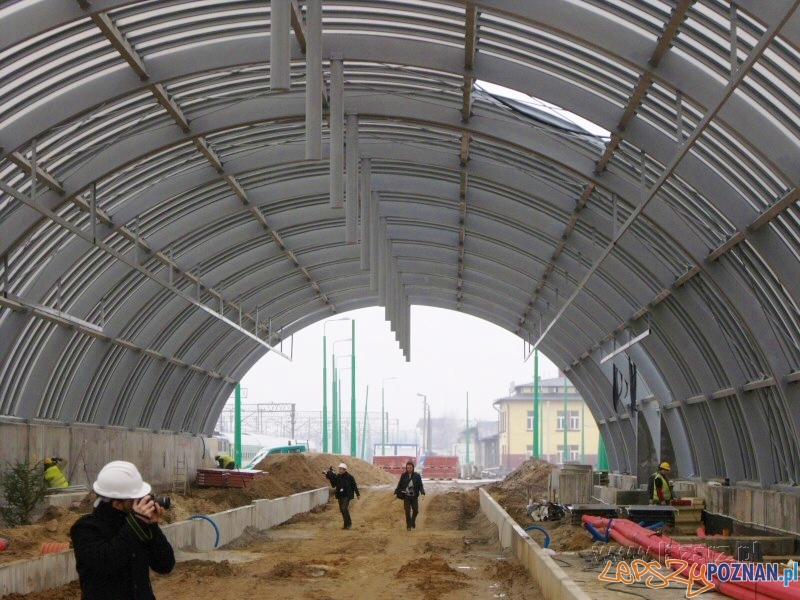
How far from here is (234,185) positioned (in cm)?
2538

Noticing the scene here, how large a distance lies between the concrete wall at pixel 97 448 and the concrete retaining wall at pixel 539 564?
1055 cm

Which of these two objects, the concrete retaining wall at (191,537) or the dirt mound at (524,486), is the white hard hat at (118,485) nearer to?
the concrete retaining wall at (191,537)

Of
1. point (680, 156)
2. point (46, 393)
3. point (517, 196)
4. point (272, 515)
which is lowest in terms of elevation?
point (272, 515)

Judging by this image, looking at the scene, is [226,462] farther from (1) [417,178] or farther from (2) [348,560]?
(2) [348,560]

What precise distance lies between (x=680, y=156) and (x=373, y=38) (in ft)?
19.5

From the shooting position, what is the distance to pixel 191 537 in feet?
66.2

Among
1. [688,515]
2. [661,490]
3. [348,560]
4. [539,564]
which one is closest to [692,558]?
[539,564]

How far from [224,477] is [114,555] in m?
35.6

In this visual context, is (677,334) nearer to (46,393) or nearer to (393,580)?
(393,580)

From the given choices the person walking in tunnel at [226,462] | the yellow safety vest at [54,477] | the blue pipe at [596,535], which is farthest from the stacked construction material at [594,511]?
the person walking in tunnel at [226,462]

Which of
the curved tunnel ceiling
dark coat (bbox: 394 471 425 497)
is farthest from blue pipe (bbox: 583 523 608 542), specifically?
dark coat (bbox: 394 471 425 497)

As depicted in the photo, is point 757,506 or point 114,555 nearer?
point 114,555

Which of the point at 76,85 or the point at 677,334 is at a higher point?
the point at 76,85

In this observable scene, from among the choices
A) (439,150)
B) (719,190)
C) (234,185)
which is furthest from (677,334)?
(234,185)
